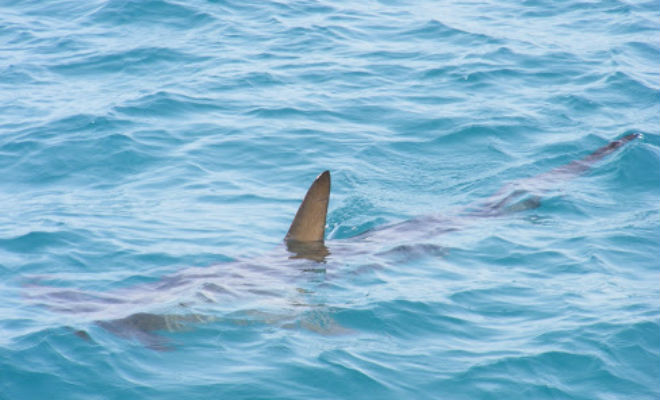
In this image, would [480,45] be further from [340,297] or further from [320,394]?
[320,394]

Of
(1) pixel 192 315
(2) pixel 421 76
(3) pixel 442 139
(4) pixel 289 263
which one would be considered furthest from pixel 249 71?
(1) pixel 192 315

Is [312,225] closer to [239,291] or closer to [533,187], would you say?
[239,291]

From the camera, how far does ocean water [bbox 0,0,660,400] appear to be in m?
6.63

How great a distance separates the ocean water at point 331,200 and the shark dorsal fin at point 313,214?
277mm

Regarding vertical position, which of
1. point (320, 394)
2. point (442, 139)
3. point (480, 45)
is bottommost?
point (320, 394)

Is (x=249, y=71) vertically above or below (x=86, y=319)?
above

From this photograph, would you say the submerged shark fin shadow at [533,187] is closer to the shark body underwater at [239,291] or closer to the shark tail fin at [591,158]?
the shark tail fin at [591,158]

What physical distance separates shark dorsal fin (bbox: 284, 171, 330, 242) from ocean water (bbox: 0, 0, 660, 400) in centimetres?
28

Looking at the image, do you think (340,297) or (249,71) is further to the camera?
(249,71)

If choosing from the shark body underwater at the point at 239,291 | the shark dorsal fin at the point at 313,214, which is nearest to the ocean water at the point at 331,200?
the shark body underwater at the point at 239,291

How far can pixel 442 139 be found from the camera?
1186 centimetres

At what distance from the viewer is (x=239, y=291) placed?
25.5 feet

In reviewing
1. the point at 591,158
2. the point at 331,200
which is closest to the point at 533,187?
the point at 591,158

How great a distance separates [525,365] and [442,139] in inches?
224
